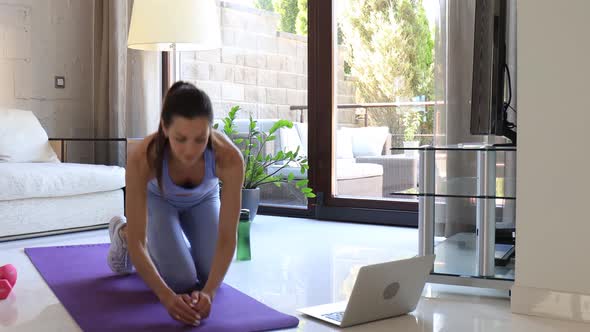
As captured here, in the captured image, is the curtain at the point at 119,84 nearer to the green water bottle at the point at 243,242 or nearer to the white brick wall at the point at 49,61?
the white brick wall at the point at 49,61

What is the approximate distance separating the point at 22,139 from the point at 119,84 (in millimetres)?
950

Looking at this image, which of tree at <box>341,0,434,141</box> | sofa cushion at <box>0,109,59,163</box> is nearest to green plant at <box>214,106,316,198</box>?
tree at <box>341,0,434,141</box>

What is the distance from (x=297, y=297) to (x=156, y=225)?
57cm

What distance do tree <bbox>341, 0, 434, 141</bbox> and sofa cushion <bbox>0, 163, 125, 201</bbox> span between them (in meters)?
1.61

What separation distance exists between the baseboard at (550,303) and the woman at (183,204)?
0.98 m

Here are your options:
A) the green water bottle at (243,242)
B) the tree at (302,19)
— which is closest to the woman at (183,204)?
the green water bottle at (243,242)

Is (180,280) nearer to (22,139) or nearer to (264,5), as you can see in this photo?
(22,139)

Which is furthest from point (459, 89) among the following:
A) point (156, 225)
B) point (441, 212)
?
point (156, 225)

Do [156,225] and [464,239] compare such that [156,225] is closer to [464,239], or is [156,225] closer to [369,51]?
[464,239]

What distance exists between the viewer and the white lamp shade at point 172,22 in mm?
4164

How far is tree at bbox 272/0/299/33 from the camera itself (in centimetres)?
480

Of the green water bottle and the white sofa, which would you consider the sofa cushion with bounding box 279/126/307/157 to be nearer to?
the white sofa

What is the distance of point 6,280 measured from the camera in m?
2.54

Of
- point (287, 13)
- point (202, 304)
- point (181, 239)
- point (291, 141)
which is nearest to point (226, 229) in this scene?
point (202, 304)
